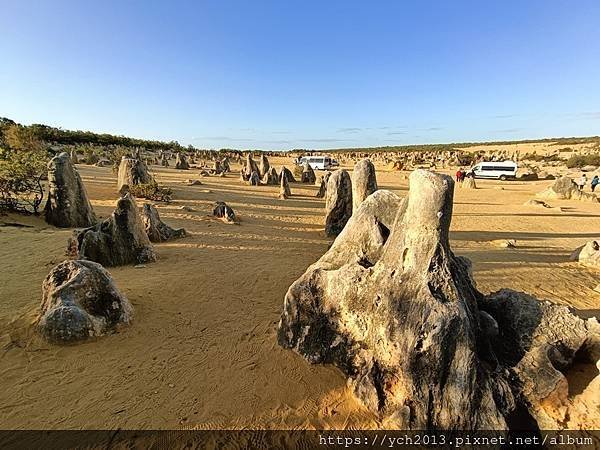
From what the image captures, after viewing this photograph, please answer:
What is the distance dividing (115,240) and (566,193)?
76.0 feet

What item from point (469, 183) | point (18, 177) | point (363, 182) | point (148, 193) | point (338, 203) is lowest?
point (469, 183)

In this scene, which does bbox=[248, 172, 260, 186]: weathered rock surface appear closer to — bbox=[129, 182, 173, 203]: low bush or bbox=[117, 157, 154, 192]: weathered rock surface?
bbox=[117, 157, 154, 192]: weathered rock surface

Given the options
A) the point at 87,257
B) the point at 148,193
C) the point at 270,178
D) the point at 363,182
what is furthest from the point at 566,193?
the point at 87,257

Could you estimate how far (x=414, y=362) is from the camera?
3.24m

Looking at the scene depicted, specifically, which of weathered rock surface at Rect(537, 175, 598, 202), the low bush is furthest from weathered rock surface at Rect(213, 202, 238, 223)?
weathered rock surface at Rect(537, 175, 598, 202)

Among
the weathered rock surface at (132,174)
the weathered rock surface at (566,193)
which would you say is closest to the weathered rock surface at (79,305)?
the weathered rock surface at (132,174)

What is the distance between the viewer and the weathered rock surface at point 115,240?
733cm

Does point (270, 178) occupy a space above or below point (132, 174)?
below

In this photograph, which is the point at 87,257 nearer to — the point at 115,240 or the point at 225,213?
the point at 115,240

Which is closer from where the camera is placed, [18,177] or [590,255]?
[590,255]

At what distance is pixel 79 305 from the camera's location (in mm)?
4746

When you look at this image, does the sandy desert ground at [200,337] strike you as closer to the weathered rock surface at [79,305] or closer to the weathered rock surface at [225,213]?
the weathered rock surface at [79,305]

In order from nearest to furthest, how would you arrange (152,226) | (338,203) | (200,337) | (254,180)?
(200,337) → (152,226) → (338,203) → (254,180)

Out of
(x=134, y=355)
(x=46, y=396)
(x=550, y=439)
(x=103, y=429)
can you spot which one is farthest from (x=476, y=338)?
(x=46, y=396)
